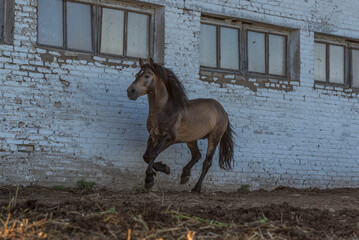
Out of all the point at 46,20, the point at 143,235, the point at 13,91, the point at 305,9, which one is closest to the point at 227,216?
the point at 143,235

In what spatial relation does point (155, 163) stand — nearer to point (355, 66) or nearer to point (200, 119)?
point (200, 119)

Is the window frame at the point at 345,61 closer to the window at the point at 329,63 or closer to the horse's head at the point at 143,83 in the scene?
the window at the point at 329,63

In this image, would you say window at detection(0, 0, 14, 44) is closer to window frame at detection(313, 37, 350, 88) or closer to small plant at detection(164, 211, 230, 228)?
small plant at detection(164, 211, 230, 228)

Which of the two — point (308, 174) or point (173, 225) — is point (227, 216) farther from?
point (308, 174)

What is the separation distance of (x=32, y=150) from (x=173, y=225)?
4.39 metres

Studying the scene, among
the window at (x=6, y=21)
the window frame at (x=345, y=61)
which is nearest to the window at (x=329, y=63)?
the window frame at (x=345, y=61)

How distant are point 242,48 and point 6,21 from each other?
4.35 meters

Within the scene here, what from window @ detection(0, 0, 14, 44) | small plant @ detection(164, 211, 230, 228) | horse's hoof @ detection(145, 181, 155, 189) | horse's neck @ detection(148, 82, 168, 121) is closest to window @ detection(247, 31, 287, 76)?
horse's neck @ detection(148, 82, 168, 121)

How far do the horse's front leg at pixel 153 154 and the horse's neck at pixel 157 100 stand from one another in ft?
1.20

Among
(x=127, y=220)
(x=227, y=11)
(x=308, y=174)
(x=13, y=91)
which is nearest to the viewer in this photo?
(x=127, y=220)

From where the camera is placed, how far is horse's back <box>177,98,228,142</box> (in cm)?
898

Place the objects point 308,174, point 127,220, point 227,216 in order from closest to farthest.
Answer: point 127,220 < point 227,216 < point 308,174

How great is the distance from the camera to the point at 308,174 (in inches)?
437

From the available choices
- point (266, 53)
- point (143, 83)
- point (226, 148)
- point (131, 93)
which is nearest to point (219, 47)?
point (266, 53)
